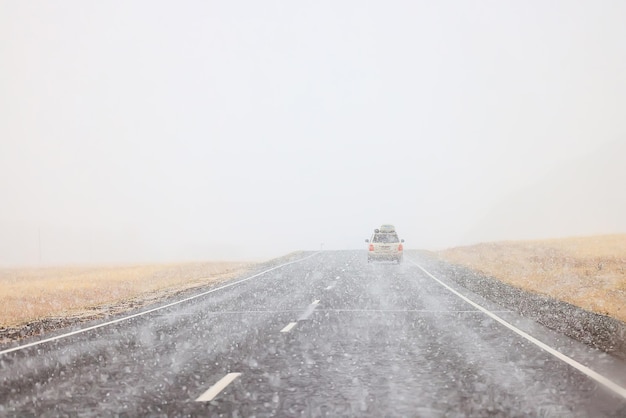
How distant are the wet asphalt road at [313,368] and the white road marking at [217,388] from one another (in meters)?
0.07

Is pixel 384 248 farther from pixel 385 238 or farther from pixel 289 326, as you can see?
pixel 289 326

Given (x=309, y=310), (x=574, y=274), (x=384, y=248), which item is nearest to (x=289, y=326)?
(x=309, y=310)

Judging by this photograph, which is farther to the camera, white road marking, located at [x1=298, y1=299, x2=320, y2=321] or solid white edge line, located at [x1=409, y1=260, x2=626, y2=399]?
white road marking, located at [x1=298, y1=299, x2=320, y2=321]

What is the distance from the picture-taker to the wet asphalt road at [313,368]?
620 centimetres

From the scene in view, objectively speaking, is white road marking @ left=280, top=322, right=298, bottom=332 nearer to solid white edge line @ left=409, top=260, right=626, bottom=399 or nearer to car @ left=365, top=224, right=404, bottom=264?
solid white edge line @ left=409, top=260, right=626, bottom=399

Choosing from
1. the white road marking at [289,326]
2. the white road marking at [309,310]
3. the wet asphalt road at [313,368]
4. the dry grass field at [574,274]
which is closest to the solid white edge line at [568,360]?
the wet asphalt road at [313,368]

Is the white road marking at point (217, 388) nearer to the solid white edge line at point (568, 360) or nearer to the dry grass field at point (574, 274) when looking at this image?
the solid white edge line at point (568, 360)

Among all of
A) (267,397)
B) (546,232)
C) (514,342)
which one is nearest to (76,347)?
(267,397)

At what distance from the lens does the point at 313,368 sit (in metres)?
8.14

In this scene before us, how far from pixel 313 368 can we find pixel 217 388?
1596mm

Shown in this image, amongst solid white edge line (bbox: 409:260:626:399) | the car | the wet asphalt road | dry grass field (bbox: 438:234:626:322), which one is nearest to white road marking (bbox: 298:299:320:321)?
the wet asphalt road

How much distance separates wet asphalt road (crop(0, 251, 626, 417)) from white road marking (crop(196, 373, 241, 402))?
0.07m

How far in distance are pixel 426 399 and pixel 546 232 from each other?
161 meters

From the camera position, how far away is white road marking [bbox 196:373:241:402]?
6492 millimetres
